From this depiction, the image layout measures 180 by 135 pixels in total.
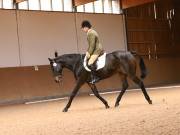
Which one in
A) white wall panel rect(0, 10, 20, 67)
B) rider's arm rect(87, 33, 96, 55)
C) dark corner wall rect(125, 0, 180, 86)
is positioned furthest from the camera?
dark corner wall rect(125, 0, 180, 86)

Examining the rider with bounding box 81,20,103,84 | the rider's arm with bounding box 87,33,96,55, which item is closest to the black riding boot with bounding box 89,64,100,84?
the rider with bounding box 81,20,103,84

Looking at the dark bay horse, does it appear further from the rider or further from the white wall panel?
the white wall panel

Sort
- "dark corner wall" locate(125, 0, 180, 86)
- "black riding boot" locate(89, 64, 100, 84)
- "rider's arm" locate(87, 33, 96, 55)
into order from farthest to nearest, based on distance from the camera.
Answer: "dark corner wall" locate(125, 0, 180, 86), "black riding boot" locate(89, 64, 100, 84), "rider's arm" locate(87, 33, 96, 55)

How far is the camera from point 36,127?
7.80 m

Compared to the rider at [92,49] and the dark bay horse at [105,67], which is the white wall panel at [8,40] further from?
the rider at [92,49]

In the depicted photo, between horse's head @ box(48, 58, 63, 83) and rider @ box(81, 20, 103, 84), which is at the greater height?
rider @ box(81, 20, 103, 84)

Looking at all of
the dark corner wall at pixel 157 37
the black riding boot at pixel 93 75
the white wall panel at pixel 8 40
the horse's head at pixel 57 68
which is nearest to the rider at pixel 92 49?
the black riding boot at pixel 93 75

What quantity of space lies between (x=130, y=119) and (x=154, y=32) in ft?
61.6

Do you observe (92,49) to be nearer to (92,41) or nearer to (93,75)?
(92,41)

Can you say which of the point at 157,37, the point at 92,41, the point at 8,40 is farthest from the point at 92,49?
the point at 157,37

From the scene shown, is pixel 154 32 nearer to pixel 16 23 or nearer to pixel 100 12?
pixel 100 12

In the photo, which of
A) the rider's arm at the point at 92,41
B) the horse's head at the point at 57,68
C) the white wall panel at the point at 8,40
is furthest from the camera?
the white wall panel at the point at 8,40

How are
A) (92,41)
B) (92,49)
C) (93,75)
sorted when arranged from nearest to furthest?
(92,41) → (92,49) → (93,75)

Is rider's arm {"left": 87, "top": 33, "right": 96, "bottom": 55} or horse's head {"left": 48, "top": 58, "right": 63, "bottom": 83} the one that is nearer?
rider's arm {"left": 87, "top": 33, "right": 96, "bottom": 55}
